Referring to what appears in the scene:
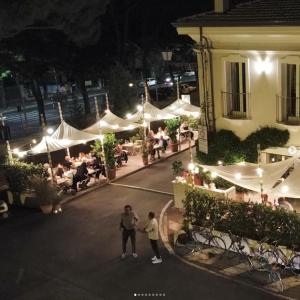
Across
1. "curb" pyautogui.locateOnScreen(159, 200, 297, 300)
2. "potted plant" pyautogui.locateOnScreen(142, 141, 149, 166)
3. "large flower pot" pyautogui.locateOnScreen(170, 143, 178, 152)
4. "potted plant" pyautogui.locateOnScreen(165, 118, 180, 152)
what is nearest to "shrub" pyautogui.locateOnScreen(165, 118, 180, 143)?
"potted plant" pyautogui.locateOnScreen(165, 118, 180, 152)

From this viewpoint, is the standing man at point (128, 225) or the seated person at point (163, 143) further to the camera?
the seated person at point (163, 143)

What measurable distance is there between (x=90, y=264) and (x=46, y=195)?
496cm

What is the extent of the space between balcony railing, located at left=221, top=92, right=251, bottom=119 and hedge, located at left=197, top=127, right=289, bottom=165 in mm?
604

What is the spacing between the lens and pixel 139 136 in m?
26.8

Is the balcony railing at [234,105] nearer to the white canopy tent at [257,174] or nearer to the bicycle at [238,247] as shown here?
the white canopy tent at [257,174]

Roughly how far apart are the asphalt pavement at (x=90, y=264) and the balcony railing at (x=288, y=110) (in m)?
5.47

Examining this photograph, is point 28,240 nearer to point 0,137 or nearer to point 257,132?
point 257,132

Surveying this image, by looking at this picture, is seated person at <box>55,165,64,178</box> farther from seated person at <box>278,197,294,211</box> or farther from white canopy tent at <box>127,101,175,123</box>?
seated person at <box>278,197,294,211</box>

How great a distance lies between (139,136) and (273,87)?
11657mm

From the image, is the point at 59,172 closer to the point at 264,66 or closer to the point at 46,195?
the point at 46,195

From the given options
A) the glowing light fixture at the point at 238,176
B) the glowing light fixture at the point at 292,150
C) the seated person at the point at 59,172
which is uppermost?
the glowing light fixture at the point at 292,150

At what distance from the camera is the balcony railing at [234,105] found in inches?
680

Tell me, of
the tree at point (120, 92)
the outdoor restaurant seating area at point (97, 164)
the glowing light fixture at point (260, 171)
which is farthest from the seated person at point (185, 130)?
the glowing light fixture at point (260, 171)

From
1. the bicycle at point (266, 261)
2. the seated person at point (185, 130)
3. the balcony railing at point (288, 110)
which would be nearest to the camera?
the bicycle at point (266, 261)
